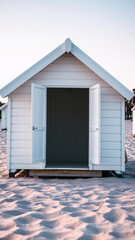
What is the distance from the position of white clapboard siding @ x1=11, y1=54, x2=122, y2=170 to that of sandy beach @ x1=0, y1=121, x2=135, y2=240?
2.37 feet

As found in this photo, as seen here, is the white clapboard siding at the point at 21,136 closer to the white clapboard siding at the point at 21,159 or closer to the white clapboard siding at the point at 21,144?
the white clapboard siding at the point at 21,144

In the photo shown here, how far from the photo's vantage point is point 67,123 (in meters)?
8.87

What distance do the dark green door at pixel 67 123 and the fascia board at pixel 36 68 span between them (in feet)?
9.20

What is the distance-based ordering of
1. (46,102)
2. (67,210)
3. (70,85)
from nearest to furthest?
(67,210) → (70,85) → (46,102)

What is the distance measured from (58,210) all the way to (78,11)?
6221 millimetres

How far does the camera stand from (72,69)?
6.23 metres

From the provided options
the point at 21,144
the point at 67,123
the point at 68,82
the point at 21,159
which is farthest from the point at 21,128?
the point at 67,123

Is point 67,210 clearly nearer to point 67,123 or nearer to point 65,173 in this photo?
point 65,173

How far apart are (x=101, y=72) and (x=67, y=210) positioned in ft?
11.3

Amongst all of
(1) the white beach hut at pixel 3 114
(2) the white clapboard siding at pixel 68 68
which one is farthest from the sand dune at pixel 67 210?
(1) the white beach hut at pixel 3 114

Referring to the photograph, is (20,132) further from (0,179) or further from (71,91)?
(71,91)

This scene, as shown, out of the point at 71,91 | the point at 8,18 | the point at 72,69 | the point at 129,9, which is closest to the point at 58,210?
the point at 72,69

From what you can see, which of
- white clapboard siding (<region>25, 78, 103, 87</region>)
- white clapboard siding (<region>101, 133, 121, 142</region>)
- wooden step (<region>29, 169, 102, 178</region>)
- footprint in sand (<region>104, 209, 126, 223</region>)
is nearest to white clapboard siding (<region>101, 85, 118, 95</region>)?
white clapboard siding (<region>25, 78, 103, 87</region>)

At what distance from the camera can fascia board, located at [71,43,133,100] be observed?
233 inches
